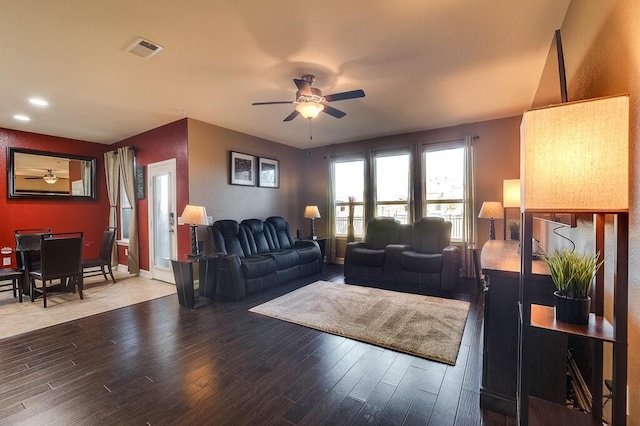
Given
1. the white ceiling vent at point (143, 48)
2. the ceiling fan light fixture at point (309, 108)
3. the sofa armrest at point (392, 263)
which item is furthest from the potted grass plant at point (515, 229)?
the white ceiling vent at point (143, 48)

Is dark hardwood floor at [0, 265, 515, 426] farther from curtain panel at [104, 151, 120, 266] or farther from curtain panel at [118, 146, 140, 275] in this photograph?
curtain panel at [104, 151, 120, 266]

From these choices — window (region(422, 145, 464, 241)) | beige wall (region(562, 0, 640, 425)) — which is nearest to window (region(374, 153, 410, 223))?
window (region(422, 145, 464, 241))

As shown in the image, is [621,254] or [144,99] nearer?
[621,254]

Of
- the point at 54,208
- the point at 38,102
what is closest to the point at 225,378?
the point at 38,102

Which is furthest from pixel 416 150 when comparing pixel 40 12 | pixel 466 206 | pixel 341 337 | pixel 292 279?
pixel 40 12

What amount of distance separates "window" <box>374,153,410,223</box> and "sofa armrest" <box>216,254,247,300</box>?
3185 millimetres

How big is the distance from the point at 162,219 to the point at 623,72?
5.63 meters

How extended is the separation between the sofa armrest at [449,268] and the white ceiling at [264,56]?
2.15 meters

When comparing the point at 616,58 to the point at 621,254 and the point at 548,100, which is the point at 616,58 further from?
the point at 548,100

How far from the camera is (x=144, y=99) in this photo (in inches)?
146

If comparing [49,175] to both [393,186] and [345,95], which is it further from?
[393,186]

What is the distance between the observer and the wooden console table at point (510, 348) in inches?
63.3

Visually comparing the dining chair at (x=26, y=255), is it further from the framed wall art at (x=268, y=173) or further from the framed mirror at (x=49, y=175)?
the framed wall art at (x=268, y=173)

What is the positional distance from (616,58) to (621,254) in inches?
35.5
